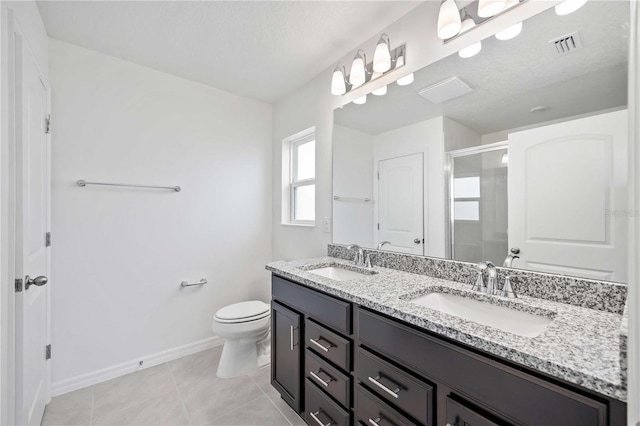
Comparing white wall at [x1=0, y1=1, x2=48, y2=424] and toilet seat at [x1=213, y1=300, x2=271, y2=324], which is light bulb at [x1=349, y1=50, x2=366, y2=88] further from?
toilet seat at [x1=213, y1=300, x2=271, y2=324]

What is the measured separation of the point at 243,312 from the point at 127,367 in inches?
36.1

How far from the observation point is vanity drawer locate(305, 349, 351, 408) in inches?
47.6

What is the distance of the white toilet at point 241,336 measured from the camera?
6.59ft

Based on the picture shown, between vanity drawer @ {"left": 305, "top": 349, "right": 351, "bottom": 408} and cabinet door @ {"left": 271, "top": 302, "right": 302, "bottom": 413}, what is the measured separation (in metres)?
0.09

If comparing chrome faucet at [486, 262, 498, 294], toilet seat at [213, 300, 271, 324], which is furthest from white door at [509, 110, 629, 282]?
toilet seat at [213, 300, 271, 324]

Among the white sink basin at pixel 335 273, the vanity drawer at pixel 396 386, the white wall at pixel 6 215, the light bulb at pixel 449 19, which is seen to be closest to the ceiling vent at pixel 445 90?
the light bulb at pixel 449 19

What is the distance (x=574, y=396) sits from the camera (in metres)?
0.62

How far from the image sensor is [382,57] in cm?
160

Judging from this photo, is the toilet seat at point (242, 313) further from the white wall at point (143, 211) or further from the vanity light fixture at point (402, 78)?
the vanity light fixture at point (402, 78)

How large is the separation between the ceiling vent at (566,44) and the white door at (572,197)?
0.28m

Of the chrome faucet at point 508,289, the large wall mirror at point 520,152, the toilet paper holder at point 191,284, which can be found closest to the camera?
the large wall mirror at point 520,152

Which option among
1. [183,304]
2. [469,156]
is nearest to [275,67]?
[469,156]

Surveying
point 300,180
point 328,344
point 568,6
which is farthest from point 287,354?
point 568,6

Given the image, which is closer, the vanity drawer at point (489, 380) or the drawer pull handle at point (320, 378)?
the vanity drawer at point (489, 380)
